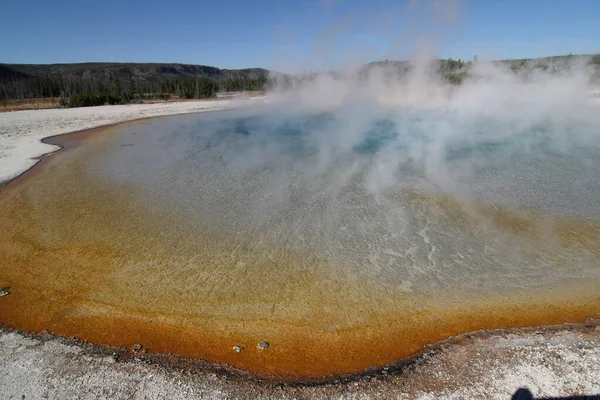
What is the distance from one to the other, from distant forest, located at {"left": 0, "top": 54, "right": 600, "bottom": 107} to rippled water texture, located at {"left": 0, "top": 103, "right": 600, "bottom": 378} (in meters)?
13.5

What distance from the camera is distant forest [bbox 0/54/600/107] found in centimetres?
2102

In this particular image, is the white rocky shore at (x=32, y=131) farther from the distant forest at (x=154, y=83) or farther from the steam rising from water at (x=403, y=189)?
the distant forest at (x=154, y=83)

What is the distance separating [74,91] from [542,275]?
4254 cm

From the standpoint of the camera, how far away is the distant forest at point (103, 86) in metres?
31.6

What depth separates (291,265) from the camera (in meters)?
4.24

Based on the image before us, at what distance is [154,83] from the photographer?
45000 millimetres

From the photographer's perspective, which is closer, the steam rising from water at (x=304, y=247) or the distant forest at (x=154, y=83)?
the steam rising from water at (x=304, y=247)

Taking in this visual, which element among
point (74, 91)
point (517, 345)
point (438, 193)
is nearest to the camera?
point (517, 345)

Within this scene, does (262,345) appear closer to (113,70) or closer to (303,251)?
(303,251)

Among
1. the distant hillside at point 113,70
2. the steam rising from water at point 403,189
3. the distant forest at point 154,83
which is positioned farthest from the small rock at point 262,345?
the distant hillside at point 113,70

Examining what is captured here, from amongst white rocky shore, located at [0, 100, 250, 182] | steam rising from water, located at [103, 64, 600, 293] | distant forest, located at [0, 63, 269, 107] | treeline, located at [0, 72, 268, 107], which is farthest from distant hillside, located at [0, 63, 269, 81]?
steam rising from water, located at [103, 64, 600, 293]

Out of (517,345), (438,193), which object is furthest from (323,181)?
(517,345)

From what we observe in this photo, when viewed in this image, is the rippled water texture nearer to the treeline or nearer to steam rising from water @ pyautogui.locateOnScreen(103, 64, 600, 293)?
steam rising from water @ pyautogui.locateOnScreen(103, 64, 600, 293)

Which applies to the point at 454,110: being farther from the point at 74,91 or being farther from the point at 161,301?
the point at 74,91
